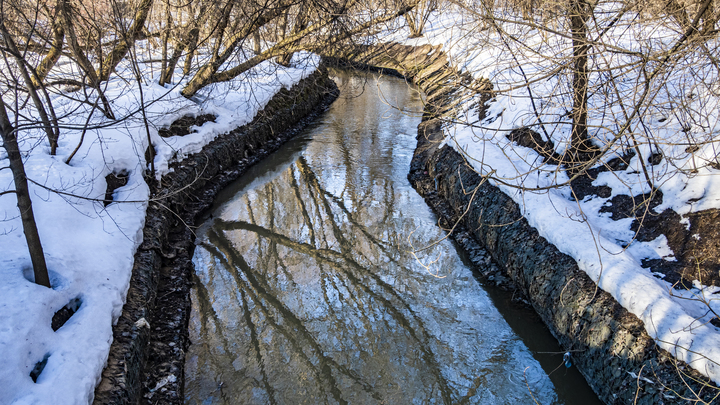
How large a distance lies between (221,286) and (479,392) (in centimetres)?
375

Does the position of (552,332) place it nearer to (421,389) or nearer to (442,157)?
(421,389)

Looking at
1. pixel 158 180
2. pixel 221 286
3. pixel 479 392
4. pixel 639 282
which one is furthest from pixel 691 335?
pixel 158 180

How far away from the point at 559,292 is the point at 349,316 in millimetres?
2624

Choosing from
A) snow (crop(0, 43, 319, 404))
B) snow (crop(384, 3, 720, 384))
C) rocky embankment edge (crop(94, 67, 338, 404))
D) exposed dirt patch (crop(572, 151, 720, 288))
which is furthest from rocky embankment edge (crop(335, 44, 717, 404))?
snow (crop(0, 43, 319, 404))

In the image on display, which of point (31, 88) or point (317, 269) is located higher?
point (31, 88)

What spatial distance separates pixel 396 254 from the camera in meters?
7.18

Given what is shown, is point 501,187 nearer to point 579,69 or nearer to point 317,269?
point 579,69

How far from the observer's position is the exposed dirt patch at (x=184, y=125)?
9175 millimetres

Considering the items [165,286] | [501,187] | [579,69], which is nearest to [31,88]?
[165,286]

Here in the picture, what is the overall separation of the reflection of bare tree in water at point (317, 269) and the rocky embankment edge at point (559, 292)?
138 cm

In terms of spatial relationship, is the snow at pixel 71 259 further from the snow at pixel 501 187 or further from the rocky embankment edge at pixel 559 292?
the rocky embankment edge at pixel 559 292

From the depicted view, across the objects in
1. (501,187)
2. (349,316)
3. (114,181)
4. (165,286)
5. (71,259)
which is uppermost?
(114,181)

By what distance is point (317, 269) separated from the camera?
22.3 ft

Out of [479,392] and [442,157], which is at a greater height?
[442,157]
